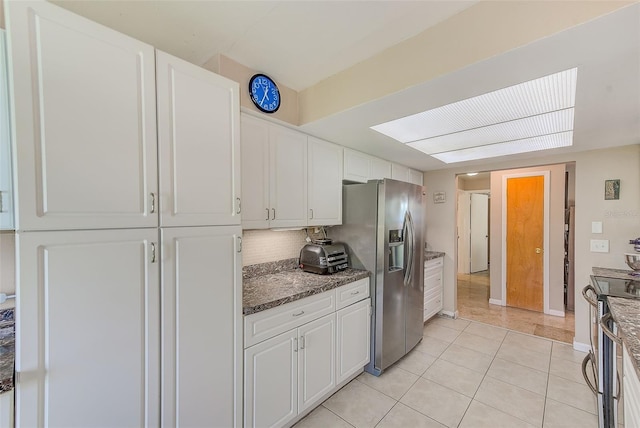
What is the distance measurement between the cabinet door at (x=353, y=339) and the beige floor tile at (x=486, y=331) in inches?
69.7

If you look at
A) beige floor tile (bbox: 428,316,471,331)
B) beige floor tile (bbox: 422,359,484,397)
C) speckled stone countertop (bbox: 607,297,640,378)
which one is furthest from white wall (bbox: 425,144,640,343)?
speckled stone countertop (bbox: 607,297,640,378)

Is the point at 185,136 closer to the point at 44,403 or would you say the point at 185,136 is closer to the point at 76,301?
the point at 76,301

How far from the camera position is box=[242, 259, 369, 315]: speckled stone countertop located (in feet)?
5.55

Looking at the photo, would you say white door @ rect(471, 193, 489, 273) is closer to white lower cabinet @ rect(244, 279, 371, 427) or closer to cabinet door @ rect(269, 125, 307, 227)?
white lower cabinet @ rect(244, 279, 371, 427)

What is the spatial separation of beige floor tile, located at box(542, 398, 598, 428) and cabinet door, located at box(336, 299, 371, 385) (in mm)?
1338

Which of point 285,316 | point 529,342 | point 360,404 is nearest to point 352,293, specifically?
point 285,316

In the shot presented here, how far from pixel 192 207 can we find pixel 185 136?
0.35 metres

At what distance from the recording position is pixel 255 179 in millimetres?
1902

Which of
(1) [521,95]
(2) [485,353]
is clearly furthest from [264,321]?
(2) [485,353]

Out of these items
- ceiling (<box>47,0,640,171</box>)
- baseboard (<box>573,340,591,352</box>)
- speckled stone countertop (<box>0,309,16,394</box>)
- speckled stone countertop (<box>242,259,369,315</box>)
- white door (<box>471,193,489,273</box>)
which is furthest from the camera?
white door (<box>471,193,489,273</box>)

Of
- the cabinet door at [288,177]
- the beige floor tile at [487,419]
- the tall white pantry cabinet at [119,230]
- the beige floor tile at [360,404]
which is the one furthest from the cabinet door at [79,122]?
the beige floor tile at [487,419]

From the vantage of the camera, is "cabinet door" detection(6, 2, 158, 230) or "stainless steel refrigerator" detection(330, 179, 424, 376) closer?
"cabinet door" detection(6, 2, 158, 230)

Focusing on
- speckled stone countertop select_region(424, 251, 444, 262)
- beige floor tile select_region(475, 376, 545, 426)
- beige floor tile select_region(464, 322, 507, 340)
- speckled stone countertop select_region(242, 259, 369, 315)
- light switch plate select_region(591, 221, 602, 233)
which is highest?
light switch plate select_region(591, 221, 602, 233)

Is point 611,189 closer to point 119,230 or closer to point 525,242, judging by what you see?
point 525,242
